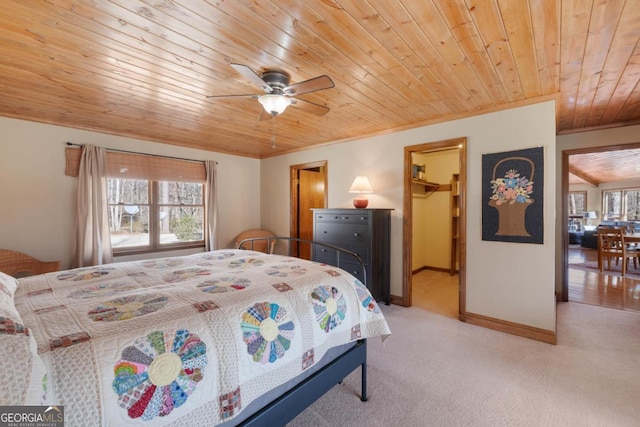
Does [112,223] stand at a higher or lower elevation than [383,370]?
higher

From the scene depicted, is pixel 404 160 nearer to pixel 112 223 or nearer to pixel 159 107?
pixel 159 107

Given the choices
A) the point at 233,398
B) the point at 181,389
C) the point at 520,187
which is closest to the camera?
the point at 181,389

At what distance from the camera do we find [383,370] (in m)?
2.27

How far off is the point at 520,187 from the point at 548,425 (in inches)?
Answer: 80.4

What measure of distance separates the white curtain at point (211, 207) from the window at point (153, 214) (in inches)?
9.7

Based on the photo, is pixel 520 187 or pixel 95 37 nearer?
pixel 95 37

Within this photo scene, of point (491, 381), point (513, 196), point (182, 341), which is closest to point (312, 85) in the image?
point (182, 341)

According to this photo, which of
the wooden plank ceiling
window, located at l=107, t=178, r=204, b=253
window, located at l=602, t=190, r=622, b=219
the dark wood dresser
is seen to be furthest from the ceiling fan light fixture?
window, located at l=602, t=190, r=622, b=219

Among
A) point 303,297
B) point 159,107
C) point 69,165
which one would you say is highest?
point 159,107

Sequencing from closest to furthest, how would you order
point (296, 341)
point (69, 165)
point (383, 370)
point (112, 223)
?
point (296, 341) → point (383, 370) → point (69, 165) → point (112, 223)

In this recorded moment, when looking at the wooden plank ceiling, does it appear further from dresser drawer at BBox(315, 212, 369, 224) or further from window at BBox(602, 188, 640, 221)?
window at BBox(602, 188, 640, 221)

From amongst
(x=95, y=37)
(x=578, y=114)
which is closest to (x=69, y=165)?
(x=95, y=37)

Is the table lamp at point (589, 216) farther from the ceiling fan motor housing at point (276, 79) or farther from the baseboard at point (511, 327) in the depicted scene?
the ceiling fan motor housing at point (276, 79)

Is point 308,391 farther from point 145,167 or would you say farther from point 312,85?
point 145,167
